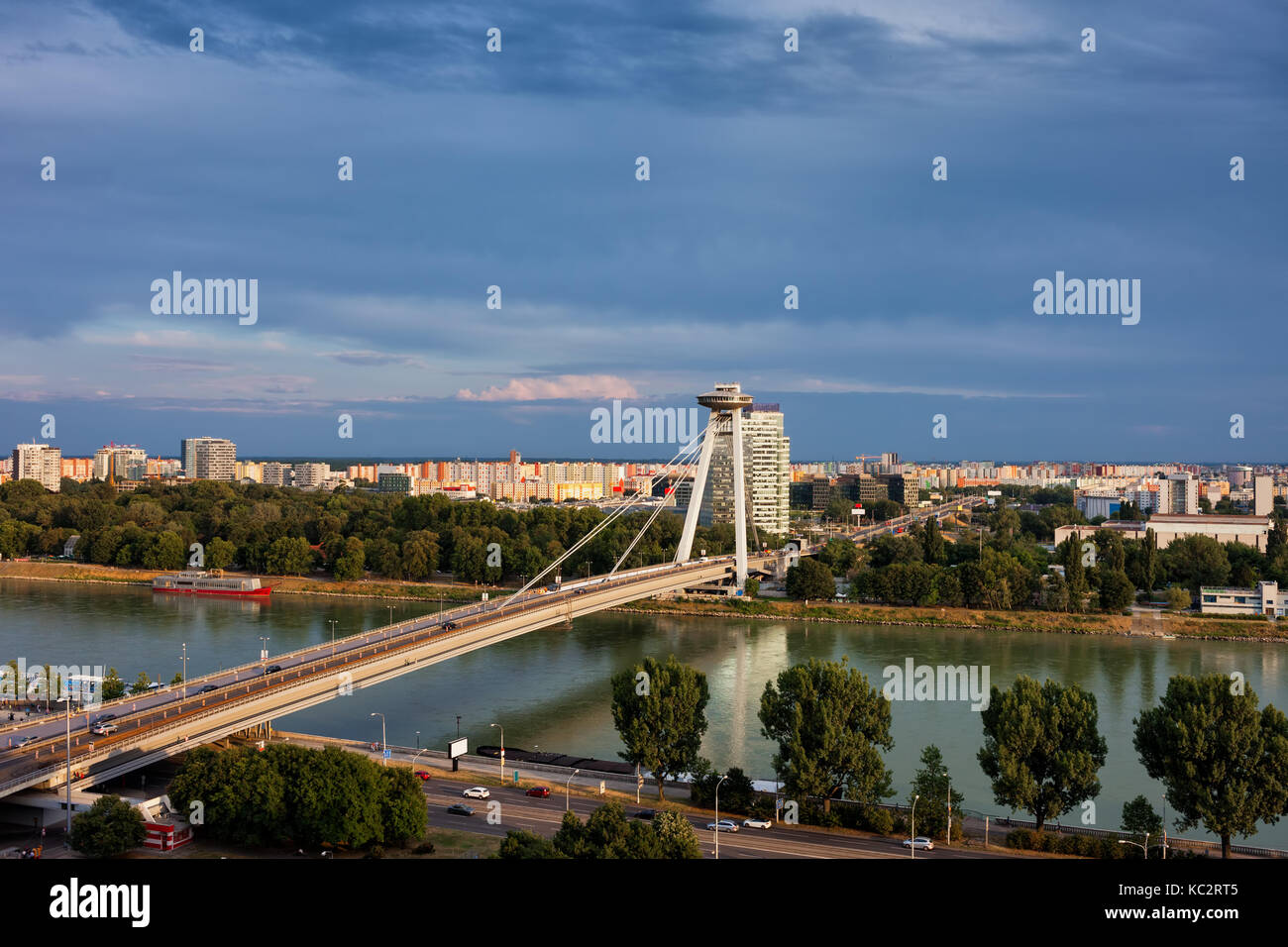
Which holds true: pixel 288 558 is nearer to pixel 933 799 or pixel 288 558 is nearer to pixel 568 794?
pixel 568 794

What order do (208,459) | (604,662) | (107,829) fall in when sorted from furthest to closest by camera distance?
(208,459)
(604,662)
(107,829)

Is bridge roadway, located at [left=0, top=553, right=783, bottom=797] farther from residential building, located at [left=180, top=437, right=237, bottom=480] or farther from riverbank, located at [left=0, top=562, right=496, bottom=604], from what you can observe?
residential building, located at [left=180, top=437, right=237, bottom=480]

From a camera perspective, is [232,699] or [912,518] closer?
[232,699]

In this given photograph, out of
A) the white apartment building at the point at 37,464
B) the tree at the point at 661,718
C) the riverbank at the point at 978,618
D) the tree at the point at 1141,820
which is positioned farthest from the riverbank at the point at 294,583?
the white apartment building at the point at 37,464

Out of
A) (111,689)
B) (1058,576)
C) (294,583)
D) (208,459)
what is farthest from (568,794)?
(208,459)
